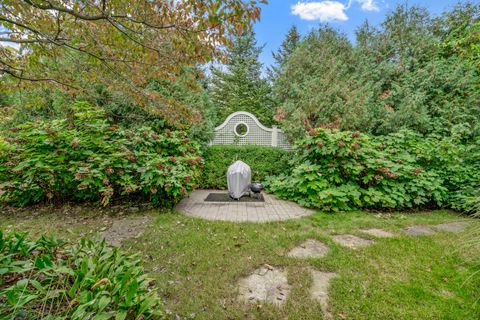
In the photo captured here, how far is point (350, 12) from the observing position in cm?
788

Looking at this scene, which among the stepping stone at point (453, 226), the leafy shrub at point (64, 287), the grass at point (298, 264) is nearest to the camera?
the leafy shrub at point (64, 287)

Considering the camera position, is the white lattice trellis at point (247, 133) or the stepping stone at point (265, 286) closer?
the stepping stone at point (265, 286)

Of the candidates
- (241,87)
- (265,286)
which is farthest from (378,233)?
(241,87)

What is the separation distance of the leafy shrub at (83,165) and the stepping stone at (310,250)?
2140 millimetres

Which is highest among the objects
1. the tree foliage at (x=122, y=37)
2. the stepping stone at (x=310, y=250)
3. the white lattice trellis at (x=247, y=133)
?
the tree foliage at (x=122, y=37)

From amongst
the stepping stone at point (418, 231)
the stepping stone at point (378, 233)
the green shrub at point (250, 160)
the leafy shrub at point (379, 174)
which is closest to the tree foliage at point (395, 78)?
the green shrub at point (250, 160)

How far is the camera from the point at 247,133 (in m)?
7.23

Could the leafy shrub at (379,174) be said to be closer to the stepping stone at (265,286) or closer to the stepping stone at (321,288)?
the stepping stone at (321,288)

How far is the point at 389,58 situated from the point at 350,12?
228 centimetres

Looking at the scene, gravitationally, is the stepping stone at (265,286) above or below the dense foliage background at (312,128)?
below

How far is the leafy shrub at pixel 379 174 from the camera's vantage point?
170 inches

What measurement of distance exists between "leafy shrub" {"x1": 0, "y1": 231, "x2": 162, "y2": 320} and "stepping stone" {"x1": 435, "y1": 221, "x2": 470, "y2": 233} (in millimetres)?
4329

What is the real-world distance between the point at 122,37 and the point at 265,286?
3040mm

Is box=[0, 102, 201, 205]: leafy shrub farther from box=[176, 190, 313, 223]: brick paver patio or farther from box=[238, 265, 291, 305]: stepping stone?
box=[238, 265, 291, 305]: stepping stone
